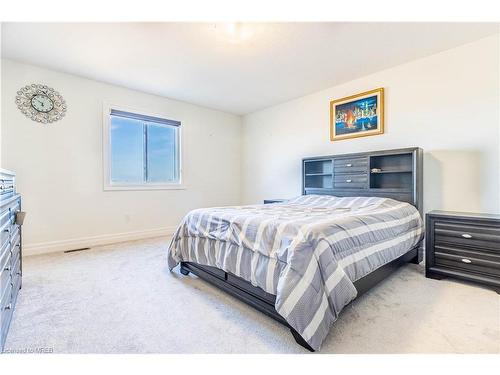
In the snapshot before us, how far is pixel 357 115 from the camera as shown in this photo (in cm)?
351

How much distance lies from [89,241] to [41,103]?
1.92 m

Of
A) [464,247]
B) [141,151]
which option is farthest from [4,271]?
[464,247]

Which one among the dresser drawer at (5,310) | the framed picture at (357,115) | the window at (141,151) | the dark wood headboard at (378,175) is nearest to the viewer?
the dresser drawer at (5,310)

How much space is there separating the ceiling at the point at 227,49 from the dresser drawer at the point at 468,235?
1.88 m

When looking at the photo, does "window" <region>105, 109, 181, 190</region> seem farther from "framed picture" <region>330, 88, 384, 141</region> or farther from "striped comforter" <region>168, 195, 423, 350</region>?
"framed picture" <region>330, 88, 384, 141</region>

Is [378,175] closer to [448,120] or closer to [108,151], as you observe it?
[448,120]

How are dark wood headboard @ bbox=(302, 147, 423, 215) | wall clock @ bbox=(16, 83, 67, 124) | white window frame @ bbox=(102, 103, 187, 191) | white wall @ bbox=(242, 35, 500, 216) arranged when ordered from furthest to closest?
1. white window frame @ bbox=(102, 103, 187, 191)
2. wall clock @ bbox=(16, 83, 67, 124)
3. dark wood headboard @ bbox=(302, 147, 423, 215)
4. white wall @ bbox=(242, 35, 500, 216)

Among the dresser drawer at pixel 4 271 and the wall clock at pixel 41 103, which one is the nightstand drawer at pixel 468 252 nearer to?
the dresser drawer at pixel 4 271

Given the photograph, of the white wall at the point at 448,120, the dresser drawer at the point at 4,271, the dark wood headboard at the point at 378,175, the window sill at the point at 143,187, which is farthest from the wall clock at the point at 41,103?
the white wall at the point at 448,120

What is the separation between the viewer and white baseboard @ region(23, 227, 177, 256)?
122 inches

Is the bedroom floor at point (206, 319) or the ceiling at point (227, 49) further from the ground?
the ceiling at point (227, 49)

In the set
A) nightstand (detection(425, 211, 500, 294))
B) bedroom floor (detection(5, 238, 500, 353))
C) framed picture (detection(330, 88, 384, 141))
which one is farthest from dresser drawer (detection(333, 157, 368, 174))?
bedroom floor (detection(5, 238, 500, 353))

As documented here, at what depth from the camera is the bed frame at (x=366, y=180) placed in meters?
2.08
